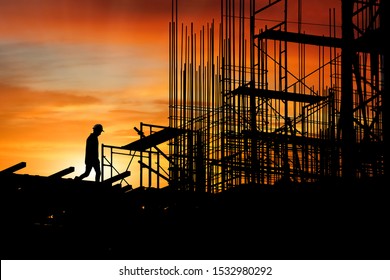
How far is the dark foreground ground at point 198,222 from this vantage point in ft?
63.3

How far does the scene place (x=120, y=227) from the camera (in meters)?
21.1

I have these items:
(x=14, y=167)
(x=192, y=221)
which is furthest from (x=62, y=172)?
(x=192, y=221)

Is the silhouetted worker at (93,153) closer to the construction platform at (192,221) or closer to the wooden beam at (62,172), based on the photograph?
the construction platform at (192,221)

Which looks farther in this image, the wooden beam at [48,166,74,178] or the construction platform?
the construction platform

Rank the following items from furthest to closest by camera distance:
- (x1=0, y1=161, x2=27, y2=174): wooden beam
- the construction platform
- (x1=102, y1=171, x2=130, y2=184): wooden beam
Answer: (x1=102, y1=171, x2=130, y2=184): wooden beam, the construction platform, (x1=0, y1=161, x2=27, y2=174): wooden beam

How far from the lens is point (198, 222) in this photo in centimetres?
2227

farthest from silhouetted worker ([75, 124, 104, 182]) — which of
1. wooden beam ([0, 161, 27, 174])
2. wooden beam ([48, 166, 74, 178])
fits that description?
wooden beam ([0, 161, 27, 174])

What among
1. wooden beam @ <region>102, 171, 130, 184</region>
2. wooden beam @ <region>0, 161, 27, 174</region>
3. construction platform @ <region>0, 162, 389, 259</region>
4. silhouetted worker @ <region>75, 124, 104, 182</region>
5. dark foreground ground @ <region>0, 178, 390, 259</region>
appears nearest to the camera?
wooden beam @ <region>0, 161, 27, 174</region>

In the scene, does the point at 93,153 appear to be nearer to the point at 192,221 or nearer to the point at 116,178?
the point at 116,178

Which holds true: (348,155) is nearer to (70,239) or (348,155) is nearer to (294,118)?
(70,239)

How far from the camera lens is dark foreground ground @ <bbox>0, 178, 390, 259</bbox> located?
19.3 m

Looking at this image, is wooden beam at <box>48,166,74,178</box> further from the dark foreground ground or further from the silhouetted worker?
the silhouetted worker

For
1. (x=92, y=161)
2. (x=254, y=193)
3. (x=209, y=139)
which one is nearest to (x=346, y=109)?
(x=254, y=193)

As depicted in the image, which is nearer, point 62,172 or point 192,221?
point 62,172
